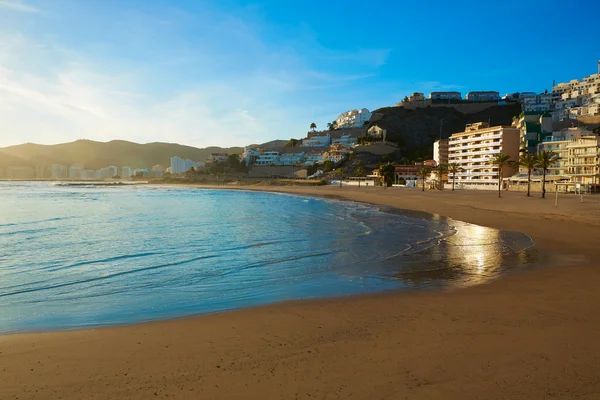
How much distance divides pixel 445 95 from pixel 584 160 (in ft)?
345

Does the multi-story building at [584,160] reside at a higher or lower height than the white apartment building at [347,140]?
lower

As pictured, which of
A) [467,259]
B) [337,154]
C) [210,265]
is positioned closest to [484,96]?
[337,154]

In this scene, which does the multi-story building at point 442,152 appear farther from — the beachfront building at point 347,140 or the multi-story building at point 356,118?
the multi-story building at point 356,118

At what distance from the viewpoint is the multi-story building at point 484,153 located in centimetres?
7581

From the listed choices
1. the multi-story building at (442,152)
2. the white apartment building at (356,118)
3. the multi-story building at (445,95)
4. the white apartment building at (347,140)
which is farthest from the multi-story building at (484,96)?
the multi-story building at (442,152)

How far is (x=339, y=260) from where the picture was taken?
14.1 m

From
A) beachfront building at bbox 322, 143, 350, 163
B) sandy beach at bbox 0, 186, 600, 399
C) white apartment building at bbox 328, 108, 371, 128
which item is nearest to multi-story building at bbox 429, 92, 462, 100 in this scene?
white apartment building at bbox 328, 108, 371, 128

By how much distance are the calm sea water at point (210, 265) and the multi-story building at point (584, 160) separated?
1811 inches

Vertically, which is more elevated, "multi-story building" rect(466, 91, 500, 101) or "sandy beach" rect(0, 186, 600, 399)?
"multi-story building" rect(466, 91, 500, 101)

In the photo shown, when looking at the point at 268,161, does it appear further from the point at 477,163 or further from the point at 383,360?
the point at 383,360

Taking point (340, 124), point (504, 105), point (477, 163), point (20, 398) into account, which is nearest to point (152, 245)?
point (20, 398)

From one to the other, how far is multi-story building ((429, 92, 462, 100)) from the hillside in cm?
1057

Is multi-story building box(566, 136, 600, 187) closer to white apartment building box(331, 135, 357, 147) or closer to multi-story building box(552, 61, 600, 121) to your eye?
multi-story building box(552, 61, 600, 121)

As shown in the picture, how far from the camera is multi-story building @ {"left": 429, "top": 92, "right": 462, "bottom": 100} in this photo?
508 feet
